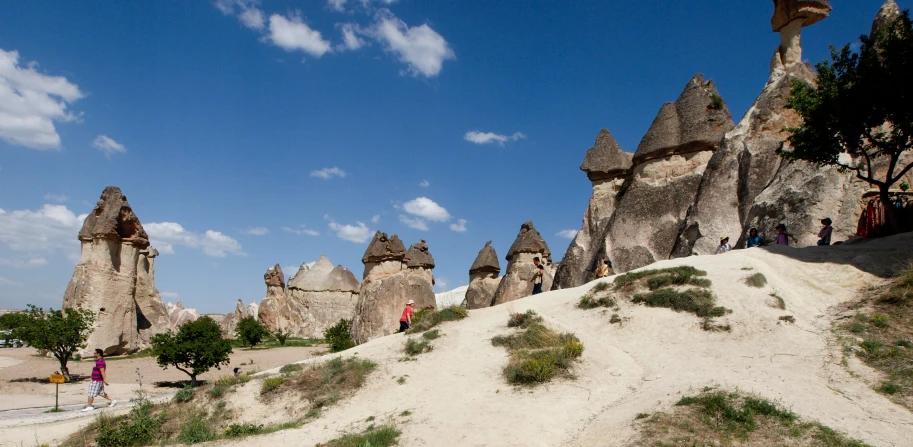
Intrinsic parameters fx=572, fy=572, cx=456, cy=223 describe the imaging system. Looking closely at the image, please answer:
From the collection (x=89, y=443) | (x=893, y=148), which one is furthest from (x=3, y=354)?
(x=893, y=148)

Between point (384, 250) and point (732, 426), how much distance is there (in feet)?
65.2

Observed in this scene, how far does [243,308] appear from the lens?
40312 mm

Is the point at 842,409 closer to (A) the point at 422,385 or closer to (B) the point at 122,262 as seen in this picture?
(A) the point at 422,385

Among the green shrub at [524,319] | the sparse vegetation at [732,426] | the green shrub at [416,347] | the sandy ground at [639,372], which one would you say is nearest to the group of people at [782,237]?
the sandy ground at [639,372]

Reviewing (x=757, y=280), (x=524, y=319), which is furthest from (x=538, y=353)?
(x=757, y=280)

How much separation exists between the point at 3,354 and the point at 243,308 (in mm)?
17026

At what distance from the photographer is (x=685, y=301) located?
9.05m

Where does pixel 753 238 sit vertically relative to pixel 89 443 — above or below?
above

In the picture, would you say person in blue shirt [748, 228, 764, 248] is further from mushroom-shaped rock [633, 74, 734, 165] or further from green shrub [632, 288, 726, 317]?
mushroom-shaped rock [633, 74, 734, 165]

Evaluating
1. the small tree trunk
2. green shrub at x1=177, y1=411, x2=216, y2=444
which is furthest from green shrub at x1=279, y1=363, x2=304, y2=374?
the small tree trunk

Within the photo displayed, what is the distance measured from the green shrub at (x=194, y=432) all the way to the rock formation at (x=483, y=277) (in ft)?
64.4

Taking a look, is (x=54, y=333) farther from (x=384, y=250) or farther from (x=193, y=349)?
(x=384, y=250)

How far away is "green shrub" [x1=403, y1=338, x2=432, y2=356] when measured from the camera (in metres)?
9.66

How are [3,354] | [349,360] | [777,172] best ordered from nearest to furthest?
[349,360] → [777,172] → [3,354]
